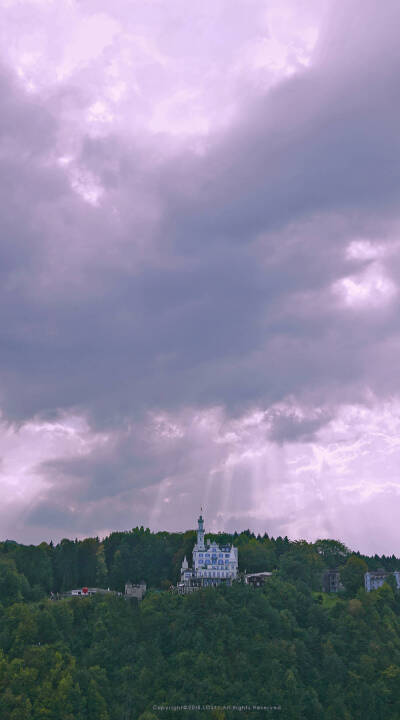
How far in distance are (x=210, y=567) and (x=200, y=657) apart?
81.3 ft

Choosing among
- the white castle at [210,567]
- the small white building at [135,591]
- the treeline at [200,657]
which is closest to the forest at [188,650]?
the treeline at [200,657]

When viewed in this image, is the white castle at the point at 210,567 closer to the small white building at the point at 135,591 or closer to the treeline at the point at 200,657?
A: the small white building at the point at 135,591

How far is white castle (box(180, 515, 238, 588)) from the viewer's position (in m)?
134

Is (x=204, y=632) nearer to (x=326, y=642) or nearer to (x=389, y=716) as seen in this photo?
(x=326, y=642)

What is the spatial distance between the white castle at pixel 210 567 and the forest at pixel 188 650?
494 cm

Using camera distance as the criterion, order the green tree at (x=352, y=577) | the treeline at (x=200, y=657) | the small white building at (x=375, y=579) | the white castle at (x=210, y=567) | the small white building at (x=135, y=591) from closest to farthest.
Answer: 1. the treeline at (x=200, y=657)
2. the small white building at (x=135, y=591)
3. the white castle at (x=210, y=567)
4. the green tree at (x=352, y=577)
5. the small white building at (x=375, y=579)

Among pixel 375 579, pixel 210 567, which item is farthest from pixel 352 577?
pixel 210 567

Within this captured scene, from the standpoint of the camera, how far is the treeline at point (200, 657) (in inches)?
4157

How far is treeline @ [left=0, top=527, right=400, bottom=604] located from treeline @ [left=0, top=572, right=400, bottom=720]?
40.2ft

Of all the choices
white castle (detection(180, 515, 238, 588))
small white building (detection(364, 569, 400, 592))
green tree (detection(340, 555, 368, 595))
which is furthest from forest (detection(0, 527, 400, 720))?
small white building (detection(364, 569, 400, 592))

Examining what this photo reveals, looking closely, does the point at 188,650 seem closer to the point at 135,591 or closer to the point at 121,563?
the point at 135,591

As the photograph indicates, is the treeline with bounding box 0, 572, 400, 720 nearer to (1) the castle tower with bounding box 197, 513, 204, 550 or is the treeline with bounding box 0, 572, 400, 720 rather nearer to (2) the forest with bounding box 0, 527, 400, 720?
(2) the forest with bounding box 0, 527, 400, 720

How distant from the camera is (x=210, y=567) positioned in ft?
442

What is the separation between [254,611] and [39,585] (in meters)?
37.8
